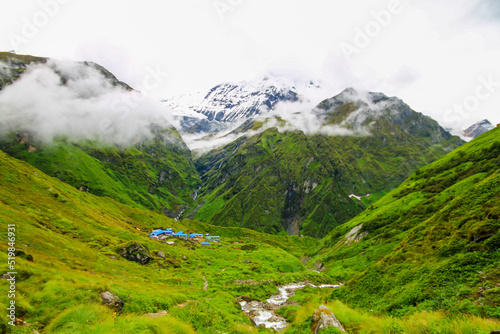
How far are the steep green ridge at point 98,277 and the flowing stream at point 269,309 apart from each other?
283 centimetres

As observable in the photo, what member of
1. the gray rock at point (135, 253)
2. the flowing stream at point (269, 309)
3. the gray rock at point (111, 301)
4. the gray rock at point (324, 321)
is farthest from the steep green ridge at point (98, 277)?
the gray rock at point (324, 321)

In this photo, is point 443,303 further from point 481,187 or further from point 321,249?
point 321,249

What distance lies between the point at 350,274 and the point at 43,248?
83.1 metres

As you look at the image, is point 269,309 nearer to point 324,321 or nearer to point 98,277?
point 98,277

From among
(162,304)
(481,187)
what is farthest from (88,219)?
(481,187)

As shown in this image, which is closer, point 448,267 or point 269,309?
point 448,267

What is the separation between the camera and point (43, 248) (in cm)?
4203

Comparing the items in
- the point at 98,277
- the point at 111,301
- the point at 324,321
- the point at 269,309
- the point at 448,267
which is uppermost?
the point at 448,267

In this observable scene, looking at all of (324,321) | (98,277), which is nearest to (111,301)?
(98,277)

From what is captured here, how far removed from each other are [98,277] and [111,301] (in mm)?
13199

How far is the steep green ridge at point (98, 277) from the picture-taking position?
43.4ft

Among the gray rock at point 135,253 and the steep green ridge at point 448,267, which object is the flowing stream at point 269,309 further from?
the gray rock at point 135,253

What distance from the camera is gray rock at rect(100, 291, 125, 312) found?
19.3 m

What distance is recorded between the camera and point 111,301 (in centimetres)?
1966
